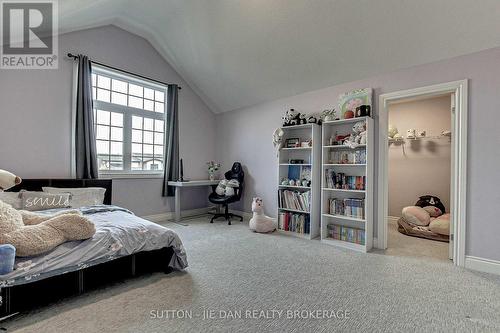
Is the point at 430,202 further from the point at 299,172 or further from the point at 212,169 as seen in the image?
the point at 212,169

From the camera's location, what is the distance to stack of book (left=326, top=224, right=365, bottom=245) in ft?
10.2

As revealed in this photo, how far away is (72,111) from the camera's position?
347 centimetres

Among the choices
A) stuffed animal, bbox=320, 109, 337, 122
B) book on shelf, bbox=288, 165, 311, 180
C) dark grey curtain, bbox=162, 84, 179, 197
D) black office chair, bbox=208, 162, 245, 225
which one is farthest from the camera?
dark grey curtain, bbox=162, 84, 179, 197

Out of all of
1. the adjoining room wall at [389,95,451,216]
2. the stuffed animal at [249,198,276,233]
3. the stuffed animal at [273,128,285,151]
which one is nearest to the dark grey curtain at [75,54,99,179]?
the stuffed animal at [249,198,276,233]

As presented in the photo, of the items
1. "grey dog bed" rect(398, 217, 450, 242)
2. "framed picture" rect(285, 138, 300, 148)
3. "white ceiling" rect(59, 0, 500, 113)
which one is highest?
"white ceiling" rect(59, 0, 500, 113)

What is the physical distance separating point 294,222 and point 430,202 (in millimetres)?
2504

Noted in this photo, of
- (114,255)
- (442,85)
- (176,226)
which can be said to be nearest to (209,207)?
(176,226)

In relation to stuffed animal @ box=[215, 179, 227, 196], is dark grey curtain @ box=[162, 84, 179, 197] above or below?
→ above

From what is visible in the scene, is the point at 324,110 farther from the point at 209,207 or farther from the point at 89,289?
the point at 89,289

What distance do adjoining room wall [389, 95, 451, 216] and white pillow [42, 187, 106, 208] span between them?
16.8ft

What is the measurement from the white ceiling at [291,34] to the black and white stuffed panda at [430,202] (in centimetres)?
254

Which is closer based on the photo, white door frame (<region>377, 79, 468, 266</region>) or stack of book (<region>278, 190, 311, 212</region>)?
white door frame (<region>377, 79, 468, 266</region>)

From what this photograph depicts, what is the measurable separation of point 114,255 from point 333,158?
295cm

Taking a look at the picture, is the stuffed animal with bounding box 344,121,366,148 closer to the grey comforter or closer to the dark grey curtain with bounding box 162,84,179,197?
the grey comforter
